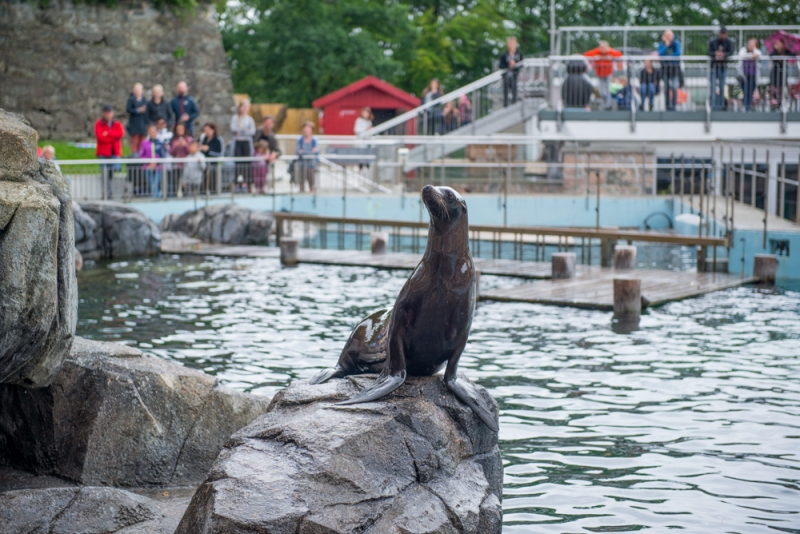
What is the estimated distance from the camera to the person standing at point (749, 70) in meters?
23.9

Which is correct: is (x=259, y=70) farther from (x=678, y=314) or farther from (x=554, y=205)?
(x=678, y=314)

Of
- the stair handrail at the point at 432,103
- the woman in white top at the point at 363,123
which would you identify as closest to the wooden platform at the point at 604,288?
the stair handrail at the point at 432,103

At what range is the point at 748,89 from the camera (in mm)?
25141

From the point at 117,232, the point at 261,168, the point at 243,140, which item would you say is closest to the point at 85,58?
the point at 243,140

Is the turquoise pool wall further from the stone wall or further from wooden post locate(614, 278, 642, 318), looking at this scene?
wooden post locate(614, 278, 642, 318)

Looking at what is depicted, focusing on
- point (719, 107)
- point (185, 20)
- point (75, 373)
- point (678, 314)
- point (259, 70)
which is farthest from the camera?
point (259, 70)

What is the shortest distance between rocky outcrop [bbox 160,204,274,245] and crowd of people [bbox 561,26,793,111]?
8563 mm

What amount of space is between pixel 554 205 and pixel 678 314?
1012cm

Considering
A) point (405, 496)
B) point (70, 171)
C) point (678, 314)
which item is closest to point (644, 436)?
point (405, 496)

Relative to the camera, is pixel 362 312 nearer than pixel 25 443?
No

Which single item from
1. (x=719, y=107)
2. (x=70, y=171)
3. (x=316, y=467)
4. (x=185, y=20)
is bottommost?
(x=316, y=467)

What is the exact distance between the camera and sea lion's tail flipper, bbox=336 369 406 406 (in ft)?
Result: 18.5

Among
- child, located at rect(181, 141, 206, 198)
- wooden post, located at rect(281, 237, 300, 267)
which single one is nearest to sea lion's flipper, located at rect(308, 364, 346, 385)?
wooden post, located at rect(281, 237, 300, 267)

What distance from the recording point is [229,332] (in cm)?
1235
